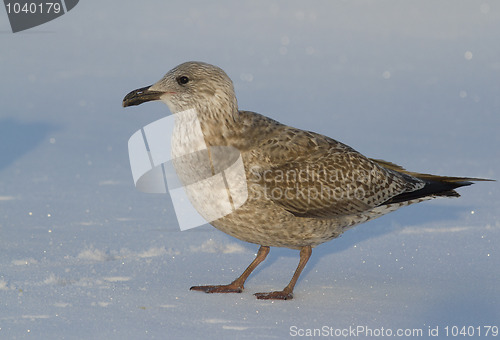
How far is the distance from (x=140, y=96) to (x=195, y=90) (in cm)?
63

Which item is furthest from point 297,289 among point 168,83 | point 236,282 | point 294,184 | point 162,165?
point 168,83

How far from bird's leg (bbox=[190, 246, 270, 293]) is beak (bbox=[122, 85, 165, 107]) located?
2.22m

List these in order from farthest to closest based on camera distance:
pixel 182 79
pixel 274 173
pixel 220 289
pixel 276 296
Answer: pixel 220 289 < pixel 276 296 < pixel 182 79 < pixel 274 173

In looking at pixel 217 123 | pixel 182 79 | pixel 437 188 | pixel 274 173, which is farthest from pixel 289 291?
pixel 182 79

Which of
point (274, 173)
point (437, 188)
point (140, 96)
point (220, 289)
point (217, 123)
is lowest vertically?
point (220, 289)

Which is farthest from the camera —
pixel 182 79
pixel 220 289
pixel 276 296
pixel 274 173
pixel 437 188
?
pixel 437 188

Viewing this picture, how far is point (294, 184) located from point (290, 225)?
457mm

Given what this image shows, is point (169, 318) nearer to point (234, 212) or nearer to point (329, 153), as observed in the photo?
point (234, 212)

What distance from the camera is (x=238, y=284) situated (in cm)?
980

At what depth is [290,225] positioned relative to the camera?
9.13 metres

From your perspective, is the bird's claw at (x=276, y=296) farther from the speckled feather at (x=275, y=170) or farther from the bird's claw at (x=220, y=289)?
the speckled feather at (x=275, y=170)

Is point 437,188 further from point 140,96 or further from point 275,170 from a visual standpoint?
point 140,96

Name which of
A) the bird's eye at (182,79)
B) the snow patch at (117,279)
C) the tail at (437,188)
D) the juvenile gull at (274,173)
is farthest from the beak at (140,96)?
the tail at (437,188)

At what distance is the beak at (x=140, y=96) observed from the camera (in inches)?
365
